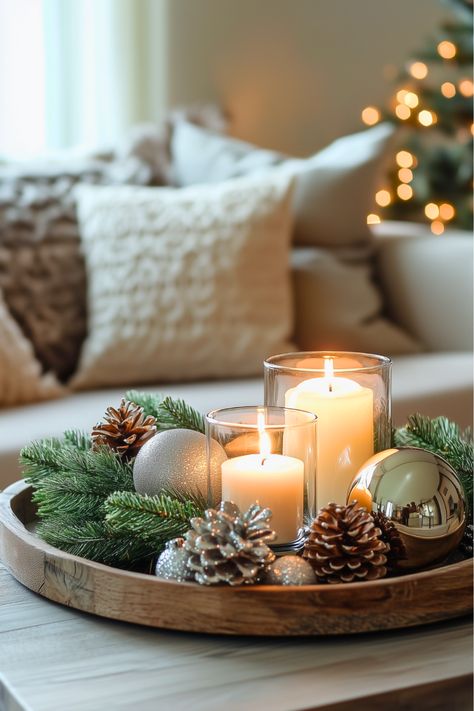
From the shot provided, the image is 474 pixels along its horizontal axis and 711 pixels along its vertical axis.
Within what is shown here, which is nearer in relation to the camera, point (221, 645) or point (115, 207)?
point (221, 645)

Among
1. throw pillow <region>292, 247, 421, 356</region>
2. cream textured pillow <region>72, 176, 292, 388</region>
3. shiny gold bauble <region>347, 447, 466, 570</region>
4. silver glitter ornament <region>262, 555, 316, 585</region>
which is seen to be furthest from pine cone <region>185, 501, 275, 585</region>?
throw pillow <region>292, 247, 421, 356</region>

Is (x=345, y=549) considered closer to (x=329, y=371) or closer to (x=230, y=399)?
(x=329, y=371)

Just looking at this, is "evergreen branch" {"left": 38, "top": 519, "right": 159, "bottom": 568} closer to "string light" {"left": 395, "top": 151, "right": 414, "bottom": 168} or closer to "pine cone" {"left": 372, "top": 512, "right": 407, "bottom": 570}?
"pine cone" {"left": 372, "top": 512, "right": 407, "bottom": 570}

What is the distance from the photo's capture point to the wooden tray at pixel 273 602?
2.28 feet

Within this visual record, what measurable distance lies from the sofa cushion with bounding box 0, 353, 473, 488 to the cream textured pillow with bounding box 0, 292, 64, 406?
33mm

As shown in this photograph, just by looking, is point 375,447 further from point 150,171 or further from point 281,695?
point 150,171

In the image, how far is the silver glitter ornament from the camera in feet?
2.37

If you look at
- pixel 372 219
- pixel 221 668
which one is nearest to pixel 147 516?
pixel 221 668

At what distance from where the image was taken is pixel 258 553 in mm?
717

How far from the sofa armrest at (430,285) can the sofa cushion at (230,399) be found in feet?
0.42

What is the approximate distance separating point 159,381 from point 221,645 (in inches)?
50.5

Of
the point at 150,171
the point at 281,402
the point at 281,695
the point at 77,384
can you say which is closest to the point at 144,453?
the point at 281,402

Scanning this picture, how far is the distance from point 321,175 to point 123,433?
1355 mm

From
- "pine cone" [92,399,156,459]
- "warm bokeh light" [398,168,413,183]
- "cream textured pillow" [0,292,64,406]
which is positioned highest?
"warm bokeh light" [398,168,413,183]
